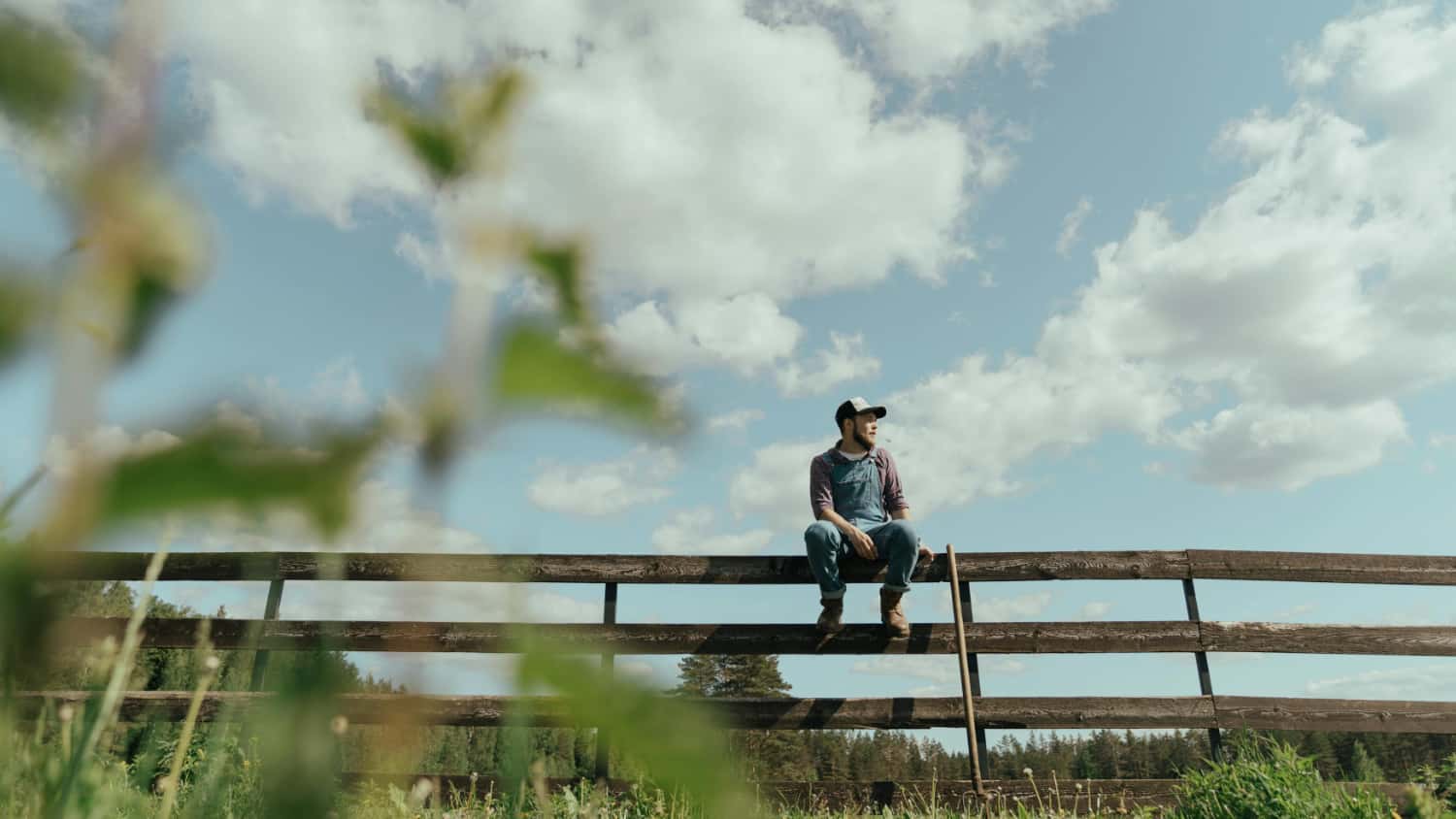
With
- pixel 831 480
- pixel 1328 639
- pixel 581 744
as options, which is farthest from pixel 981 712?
pixel 581 744

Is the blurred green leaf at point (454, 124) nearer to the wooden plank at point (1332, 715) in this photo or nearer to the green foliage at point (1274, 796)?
the green foliage at point (1274, 796)

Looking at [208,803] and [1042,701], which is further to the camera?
[1042,701]

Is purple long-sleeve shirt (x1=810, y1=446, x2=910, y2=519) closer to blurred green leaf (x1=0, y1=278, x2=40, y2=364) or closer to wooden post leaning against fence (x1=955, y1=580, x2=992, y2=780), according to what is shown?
wooden post leaning against fence (x1=955, y1=580, x2=992, y2=780)

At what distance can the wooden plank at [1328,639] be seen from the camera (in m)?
4.92

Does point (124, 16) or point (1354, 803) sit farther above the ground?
point (124, 16)

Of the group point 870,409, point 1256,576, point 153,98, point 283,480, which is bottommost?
point 283,480

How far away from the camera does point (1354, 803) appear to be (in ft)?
9.13

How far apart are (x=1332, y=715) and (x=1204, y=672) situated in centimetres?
72

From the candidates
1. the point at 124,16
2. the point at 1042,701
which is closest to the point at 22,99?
the point at 124,16

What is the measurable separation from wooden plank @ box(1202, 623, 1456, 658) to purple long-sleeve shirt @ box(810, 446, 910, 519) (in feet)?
6.45

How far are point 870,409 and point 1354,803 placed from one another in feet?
9.76

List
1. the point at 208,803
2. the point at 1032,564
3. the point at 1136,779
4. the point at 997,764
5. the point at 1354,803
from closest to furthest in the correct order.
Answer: the point at 208,803 → the point at 1354,803 → the point at 1136,779 → the point at 997,764 → the point at 1032,564

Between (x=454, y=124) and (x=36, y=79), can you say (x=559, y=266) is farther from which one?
(x=36, y=79)

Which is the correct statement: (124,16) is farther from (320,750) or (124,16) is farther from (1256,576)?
(1256,576)
